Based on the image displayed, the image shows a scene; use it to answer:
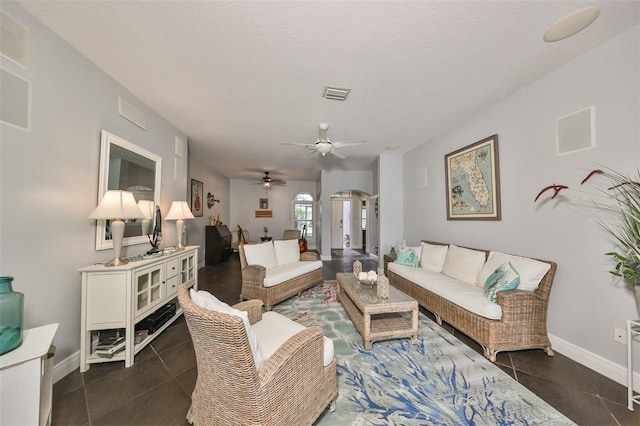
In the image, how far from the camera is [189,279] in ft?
10.5

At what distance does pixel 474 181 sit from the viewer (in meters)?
3.25

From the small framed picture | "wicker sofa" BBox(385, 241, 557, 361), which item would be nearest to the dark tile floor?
"wicker sofa" BBox(385, 241, 557, 361)

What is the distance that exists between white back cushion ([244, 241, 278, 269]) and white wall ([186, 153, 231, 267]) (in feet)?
7.67

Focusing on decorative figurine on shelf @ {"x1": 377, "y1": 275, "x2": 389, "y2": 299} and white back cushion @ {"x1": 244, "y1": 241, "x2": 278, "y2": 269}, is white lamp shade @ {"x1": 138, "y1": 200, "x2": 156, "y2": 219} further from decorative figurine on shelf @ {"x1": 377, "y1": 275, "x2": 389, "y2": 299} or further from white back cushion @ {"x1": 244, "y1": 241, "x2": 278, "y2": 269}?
decorative figurine on shelf @ {"x1": 377, "y1": 275, "x2": 389, "y2": 299}

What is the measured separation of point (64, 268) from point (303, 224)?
744 centimetres

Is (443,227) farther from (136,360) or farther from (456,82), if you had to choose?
(136,360)

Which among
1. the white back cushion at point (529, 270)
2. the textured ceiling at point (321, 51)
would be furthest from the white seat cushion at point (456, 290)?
the textured ceiling at point (321, 51)

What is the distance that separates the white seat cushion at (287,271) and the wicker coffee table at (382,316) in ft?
3.36

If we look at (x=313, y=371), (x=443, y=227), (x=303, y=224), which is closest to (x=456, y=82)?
(x=443, y=227)

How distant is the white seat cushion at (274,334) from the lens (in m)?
1.45

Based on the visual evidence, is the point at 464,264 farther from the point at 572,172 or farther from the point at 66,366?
the point at 66,366

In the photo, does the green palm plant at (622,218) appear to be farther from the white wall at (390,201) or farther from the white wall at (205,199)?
the white wall at (205,199)

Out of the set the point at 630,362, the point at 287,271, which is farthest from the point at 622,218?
the point at 287,271

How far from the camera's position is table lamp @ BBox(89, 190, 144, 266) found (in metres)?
1.99
